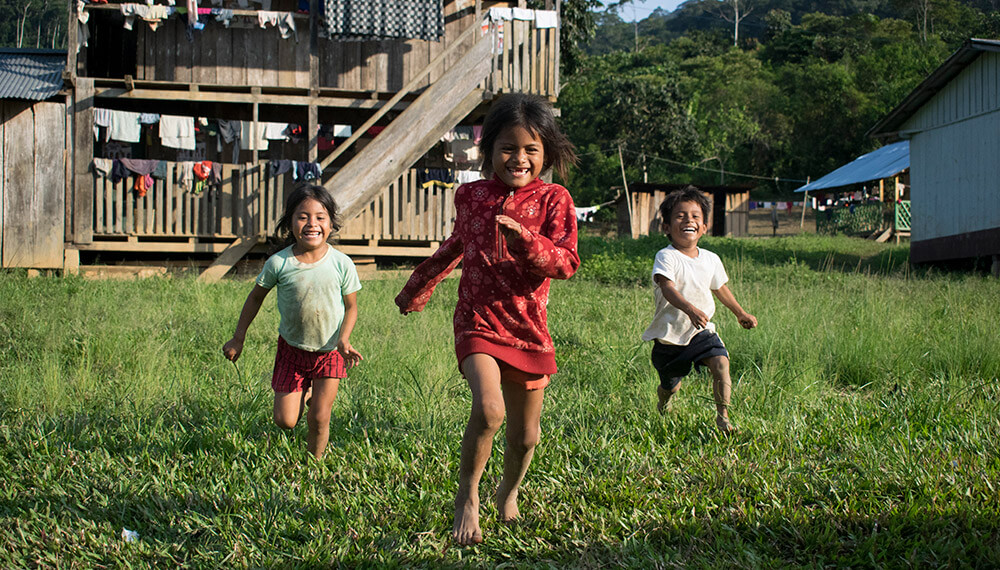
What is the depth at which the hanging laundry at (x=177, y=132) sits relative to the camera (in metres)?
13.0

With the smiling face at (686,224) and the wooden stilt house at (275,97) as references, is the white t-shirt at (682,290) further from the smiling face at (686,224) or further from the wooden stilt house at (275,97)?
the wooden stilt house at (275,97)

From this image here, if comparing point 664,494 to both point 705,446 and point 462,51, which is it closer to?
point 705,446

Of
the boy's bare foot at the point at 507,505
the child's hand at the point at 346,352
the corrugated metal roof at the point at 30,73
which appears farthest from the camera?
the corrugated metal roof at the point at 30,73

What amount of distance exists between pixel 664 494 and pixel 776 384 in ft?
5.90

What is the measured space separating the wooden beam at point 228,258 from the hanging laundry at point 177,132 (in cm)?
198

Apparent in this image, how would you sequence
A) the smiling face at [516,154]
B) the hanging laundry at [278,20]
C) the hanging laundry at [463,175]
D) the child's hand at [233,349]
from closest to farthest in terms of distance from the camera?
the smiling face at [516,154] < the child's hand at [233,349] < the hanging laundry at [278,20] < the hanging laundry at [463,175]

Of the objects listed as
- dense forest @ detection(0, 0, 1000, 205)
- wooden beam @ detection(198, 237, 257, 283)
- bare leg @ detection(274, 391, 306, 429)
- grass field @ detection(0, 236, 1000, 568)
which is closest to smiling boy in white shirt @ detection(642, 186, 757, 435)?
grass field @ detection(0, 236, 1000, 568)

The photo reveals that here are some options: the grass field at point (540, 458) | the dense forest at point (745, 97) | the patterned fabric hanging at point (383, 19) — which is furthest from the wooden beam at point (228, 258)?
the dense forest at point (745, 97)

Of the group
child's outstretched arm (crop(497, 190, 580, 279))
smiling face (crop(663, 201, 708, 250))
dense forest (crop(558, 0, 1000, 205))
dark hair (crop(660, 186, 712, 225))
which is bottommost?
child's outstretched arm (crop(497, 190, 580, 279))

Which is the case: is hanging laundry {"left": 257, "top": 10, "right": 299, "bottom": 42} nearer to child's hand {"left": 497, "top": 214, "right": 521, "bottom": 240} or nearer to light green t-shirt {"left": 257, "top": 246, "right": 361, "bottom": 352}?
light green t-shirt {"left": 257, "top": 246, "right": 361, "bottom": 352}

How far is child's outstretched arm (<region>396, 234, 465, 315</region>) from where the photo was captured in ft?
11.1

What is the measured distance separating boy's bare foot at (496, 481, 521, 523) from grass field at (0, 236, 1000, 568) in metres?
0.07

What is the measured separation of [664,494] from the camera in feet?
11.6

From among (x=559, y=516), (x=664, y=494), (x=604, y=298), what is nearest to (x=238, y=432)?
(x=559, y=516)
